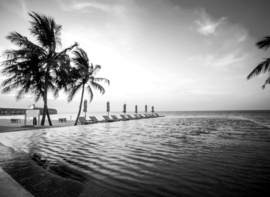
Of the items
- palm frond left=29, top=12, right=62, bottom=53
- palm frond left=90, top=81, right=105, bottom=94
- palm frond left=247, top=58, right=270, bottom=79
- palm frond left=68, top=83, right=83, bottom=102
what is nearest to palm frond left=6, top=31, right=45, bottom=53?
palm frond left=29, top=12, right=62, bottom=53

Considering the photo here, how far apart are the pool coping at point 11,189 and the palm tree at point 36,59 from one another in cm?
1012

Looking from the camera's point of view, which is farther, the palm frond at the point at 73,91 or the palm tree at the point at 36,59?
the palm frond at the point at 73,91

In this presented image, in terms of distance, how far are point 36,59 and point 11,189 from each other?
11562 millimetres

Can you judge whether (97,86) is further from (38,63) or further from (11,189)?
(11,189)

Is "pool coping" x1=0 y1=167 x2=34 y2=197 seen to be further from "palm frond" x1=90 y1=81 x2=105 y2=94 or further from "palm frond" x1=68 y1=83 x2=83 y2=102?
"palm frond" x1=90 y1=81 x2=105 y2=94

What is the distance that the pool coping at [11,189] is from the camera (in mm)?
1806

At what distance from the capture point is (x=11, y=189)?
1936 mm

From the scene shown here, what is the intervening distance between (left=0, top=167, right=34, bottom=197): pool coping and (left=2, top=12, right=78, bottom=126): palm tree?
1012 centimetres

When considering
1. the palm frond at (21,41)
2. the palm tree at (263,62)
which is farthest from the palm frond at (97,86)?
the palm tree at (263,62)

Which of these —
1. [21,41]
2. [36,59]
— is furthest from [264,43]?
[21,41]

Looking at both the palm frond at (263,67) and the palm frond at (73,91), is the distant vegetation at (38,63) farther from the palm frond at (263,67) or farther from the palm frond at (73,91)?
the palm frond at (263,67)

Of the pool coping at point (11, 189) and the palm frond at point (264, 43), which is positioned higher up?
the palm frond at point (264, 43)

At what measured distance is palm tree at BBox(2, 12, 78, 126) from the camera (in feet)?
34.6

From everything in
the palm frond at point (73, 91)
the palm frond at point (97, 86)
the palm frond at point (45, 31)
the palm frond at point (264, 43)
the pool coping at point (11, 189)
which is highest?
the palm frond at point (45, 31)
